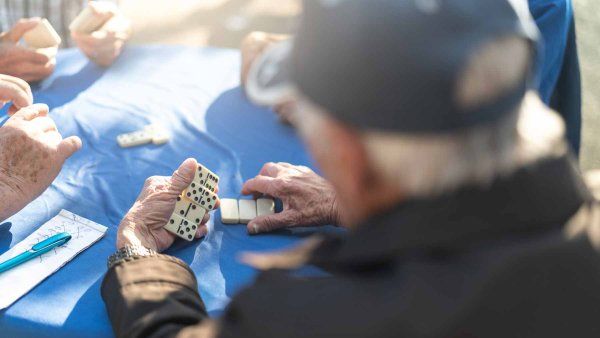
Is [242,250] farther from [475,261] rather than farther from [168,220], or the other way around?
[475,261]

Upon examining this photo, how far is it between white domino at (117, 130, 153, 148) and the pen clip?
42 cm

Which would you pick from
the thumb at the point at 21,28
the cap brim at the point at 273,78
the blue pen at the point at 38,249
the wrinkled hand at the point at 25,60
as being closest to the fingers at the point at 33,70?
the wrinkled hand at the point at 25,60

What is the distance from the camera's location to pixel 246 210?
5.16 feet

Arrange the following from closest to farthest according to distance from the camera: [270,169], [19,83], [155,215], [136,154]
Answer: [155,215] < [270,169] < [136,154] < [19,83]

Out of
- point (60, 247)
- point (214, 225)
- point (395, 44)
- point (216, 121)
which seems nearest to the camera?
point (395, 44)

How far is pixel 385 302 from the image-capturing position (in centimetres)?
78

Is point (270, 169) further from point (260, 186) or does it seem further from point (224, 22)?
point (224, 22)

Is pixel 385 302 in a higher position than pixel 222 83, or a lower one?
higher

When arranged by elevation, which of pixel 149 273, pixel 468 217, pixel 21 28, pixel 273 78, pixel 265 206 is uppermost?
pixel 273 78

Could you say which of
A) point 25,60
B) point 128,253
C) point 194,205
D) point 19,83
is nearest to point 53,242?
point 128,253

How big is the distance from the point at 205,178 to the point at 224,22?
3139 millimetres

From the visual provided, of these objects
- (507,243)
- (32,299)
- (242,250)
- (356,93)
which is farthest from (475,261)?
(32,299)

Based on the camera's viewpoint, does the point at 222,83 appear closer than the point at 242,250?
No

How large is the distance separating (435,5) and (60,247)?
1070 millimetres
